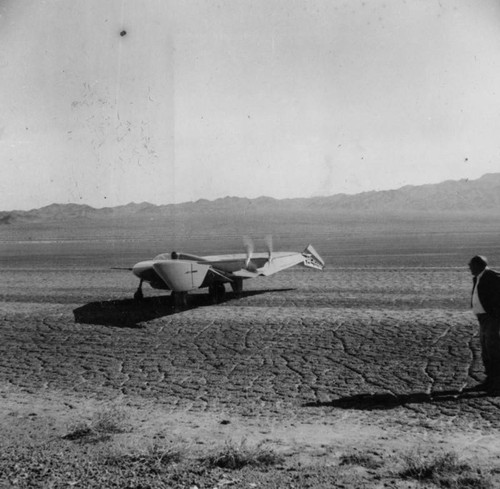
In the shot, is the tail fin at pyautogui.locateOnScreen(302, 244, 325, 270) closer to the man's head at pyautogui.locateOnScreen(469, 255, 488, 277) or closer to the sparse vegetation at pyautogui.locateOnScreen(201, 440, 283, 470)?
the man's head at pyautogui.locateOnScreen(469, 255, 488, 277)

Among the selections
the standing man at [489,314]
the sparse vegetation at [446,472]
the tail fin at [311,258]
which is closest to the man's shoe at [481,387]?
the standing man at [489,314]

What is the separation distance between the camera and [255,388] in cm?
880

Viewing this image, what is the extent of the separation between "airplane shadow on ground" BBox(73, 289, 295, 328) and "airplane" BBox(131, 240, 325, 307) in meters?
0.34

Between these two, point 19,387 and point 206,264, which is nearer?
point 19,387

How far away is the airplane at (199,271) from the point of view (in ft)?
49.7

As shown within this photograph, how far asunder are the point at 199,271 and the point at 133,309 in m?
2.47

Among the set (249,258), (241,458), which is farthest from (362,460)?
(249,258)

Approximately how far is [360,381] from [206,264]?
838 cm

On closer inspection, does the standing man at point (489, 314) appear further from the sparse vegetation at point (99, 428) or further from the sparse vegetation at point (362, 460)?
the sparse vegetation at point (99, 428)

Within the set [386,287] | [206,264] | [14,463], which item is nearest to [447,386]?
[14,463]

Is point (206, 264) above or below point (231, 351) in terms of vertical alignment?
above

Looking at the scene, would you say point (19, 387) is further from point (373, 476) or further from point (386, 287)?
point (386, 287)

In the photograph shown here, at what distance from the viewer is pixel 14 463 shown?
6012mm

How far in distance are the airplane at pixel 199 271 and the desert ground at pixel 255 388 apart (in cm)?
67
